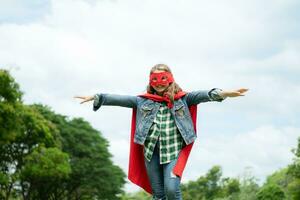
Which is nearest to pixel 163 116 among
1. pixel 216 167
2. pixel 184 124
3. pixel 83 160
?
pixel 184 124

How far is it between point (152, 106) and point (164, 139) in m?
0.47

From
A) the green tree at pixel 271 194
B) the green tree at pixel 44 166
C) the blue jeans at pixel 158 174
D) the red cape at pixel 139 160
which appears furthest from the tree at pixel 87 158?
Answer: the blue jeans at pixel 158 174

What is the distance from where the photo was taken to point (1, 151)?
4166 centimetres

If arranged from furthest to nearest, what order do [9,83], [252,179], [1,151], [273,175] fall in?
[273,175] < [1,151] < [9,83] < [252,179]

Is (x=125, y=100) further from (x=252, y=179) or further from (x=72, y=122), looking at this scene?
(x=72, y=122)

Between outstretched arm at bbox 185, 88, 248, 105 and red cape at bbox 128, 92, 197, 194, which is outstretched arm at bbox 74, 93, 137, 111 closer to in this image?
red cape at bbox 128, 92, 197, 194

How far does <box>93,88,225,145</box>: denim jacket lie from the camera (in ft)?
25.4

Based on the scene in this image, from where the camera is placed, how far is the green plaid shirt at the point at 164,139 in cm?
776

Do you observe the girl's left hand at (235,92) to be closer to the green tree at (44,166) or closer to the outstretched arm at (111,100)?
the outstretched arm at (111,100)

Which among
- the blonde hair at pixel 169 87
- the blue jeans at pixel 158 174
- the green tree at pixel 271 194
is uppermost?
the blonde hair at pixel 169 87

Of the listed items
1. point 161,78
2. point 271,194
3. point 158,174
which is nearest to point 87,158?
point 271,194

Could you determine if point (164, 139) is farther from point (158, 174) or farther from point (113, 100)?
point (113, 100)

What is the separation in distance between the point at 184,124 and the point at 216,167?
3466 centimetres

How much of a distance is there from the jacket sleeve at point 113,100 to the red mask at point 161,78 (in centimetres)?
38
